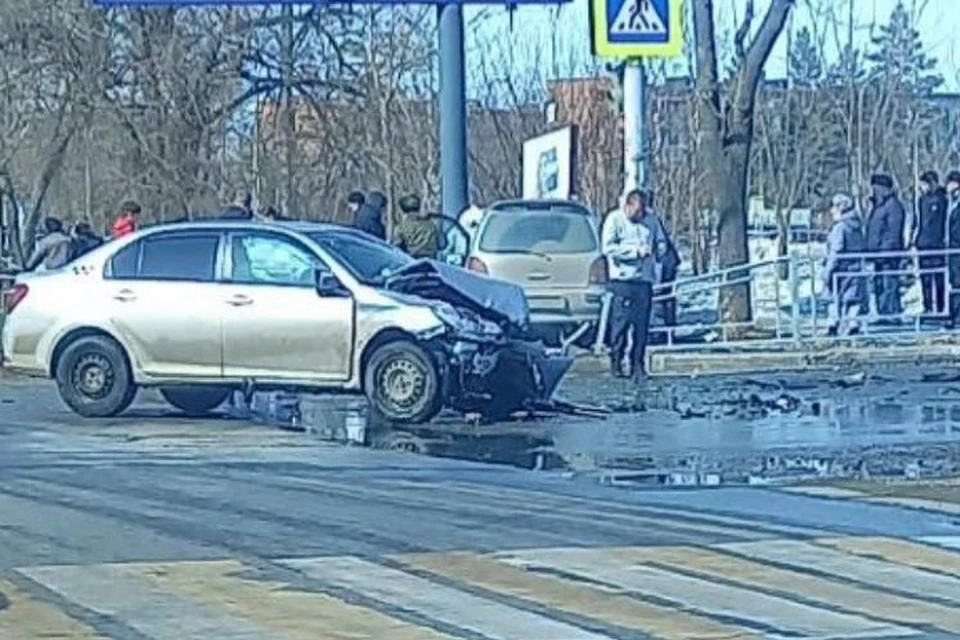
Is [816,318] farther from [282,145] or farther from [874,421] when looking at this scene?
[282,145]

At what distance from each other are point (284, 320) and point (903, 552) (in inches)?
323

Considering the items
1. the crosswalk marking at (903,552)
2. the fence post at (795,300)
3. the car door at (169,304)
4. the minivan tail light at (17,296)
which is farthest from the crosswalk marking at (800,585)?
the fence post at (795,300)

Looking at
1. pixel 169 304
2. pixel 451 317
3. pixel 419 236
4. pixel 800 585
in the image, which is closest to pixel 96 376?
pixel 169 304

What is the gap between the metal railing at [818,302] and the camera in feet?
83.8

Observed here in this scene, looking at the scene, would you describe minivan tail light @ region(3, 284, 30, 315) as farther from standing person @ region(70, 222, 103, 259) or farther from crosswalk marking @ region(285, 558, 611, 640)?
crosswalk marking @ region(285, 558, 611, 640)

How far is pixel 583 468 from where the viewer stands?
1583 centimetres

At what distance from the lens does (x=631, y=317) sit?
2273cm

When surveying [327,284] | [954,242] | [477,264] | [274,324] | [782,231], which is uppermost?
[782,231]

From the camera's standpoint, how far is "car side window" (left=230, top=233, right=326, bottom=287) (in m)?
19.2

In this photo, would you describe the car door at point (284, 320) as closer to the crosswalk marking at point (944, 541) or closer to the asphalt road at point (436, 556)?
the asphalt road at point (436, 556)

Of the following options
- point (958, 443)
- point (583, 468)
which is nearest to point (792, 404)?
point (958, 443)

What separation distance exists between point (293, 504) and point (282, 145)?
28837 mm

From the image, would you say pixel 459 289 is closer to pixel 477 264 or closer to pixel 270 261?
pixel 270 261

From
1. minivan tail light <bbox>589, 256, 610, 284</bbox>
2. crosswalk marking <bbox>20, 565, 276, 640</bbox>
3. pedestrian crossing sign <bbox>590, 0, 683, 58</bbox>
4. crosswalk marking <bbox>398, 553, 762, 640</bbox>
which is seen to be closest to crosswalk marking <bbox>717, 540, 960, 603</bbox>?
crosswalk marking <bbox>398, 553, 762, 640</bbox>
